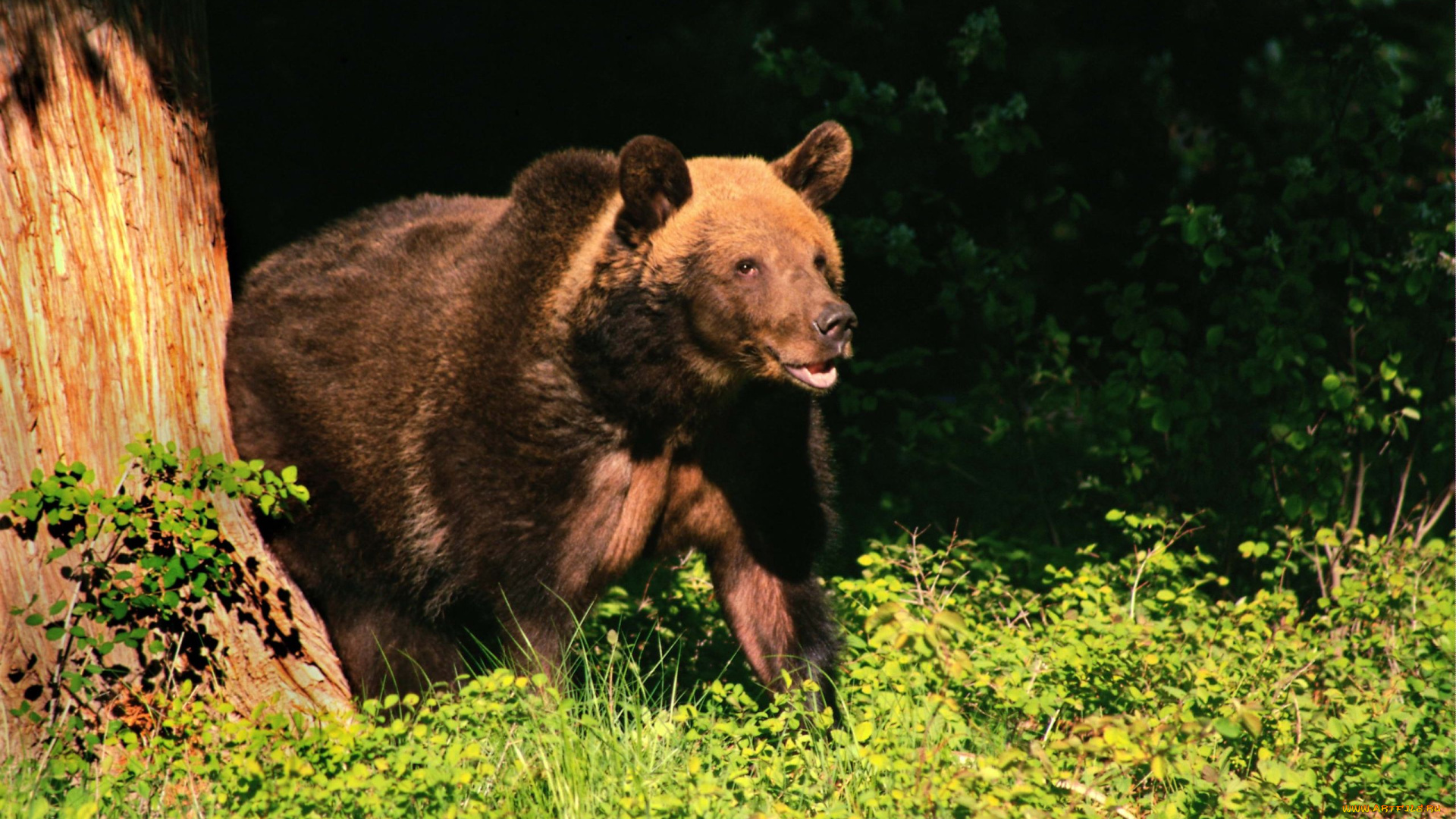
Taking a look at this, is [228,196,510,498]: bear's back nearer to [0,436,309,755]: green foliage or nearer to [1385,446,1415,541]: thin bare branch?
[0,436,309,755]: green foliage

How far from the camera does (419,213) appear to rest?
5695 mm

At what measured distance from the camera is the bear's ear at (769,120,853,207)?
479 cm

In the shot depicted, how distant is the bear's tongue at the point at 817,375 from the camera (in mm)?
4289

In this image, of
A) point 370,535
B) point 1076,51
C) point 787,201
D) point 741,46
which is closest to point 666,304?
point 787,201

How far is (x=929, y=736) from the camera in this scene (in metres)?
3.93

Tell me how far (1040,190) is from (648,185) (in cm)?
422

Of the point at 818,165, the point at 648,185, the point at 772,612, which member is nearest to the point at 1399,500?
the point at 772,612

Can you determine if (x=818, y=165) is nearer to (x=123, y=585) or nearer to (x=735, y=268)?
(x=735, y=268)

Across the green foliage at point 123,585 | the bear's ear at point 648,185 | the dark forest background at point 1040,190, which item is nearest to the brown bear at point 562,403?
the bear's ear at point 648,185

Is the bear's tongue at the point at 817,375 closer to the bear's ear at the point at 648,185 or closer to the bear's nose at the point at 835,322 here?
the bear's nose at the point at 835,322

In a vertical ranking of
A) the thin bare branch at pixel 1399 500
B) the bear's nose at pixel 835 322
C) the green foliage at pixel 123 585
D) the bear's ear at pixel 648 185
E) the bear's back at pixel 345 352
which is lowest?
the thin bare branch at pixel 1399 500

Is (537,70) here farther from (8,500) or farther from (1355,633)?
(1355,633)

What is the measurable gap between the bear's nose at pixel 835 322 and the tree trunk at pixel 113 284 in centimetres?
215

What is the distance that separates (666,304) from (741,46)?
5.37m
